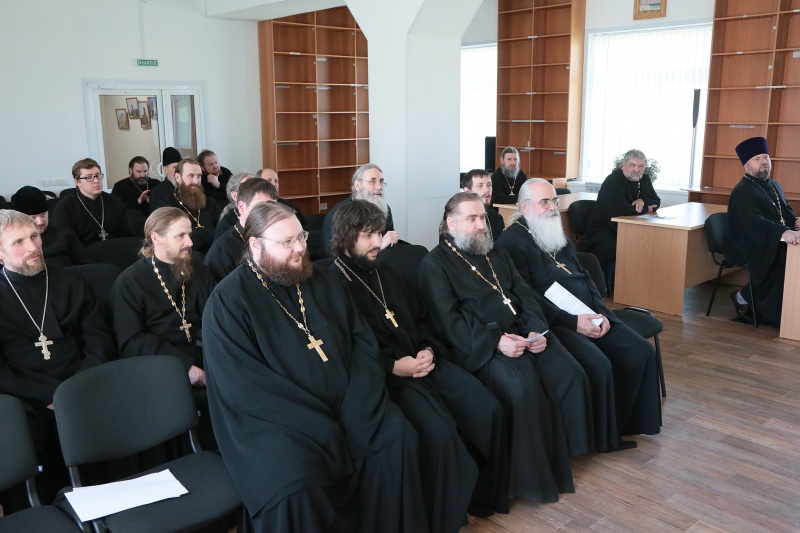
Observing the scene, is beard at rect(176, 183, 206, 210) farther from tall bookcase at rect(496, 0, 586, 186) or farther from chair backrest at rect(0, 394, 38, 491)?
tall bookcase at rect(496, 0, 586, 186)

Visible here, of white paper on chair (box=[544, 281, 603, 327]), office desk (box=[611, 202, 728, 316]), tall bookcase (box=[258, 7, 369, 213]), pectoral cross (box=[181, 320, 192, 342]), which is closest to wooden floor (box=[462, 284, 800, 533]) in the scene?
white paper on chair (box=[544, 281, 603, 327])

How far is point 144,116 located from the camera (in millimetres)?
9789

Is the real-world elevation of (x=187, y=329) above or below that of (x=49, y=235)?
below

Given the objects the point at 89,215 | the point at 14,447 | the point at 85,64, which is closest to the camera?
the point at 14,447

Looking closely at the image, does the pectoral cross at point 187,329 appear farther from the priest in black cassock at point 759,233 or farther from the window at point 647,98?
the window at point 647,98

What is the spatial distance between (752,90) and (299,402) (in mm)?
8479

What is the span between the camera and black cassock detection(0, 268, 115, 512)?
3.02m

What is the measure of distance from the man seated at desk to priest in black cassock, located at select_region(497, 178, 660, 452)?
2982 mm

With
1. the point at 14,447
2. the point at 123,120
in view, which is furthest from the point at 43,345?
the point at 123,120

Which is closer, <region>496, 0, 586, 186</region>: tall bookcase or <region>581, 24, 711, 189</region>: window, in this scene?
<region>581, 24, 711, 189</region>: window

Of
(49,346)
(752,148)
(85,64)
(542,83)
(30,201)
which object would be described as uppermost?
(85,64)

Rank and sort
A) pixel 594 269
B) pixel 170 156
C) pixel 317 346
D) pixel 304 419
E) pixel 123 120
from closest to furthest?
pixel 304 419, pixel 317 346, pixel 594 269, pixel 170 156, pixel 123 120

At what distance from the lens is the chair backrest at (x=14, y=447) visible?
8.05ft

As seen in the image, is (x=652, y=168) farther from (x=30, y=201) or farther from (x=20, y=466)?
(x=20, y=466)
